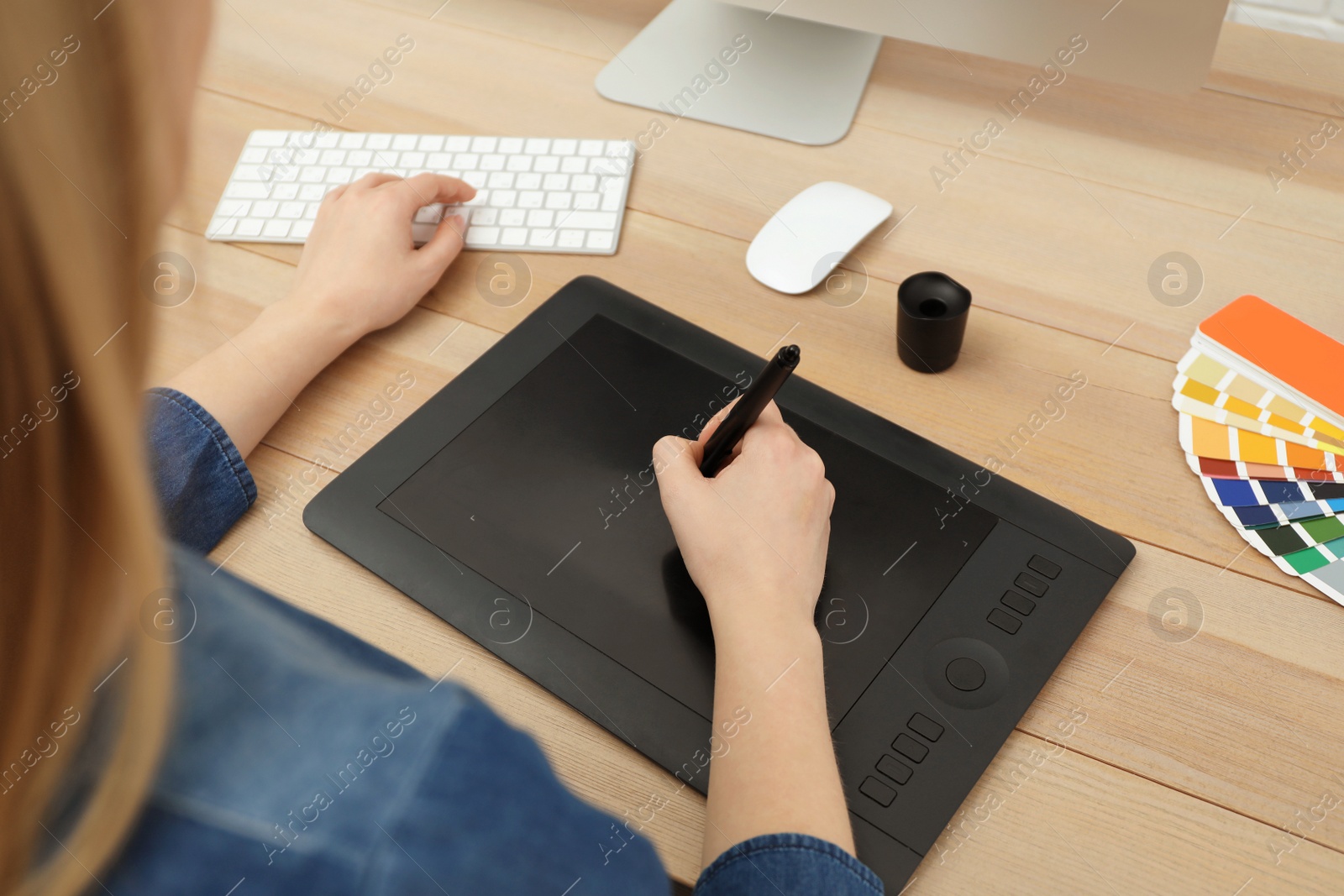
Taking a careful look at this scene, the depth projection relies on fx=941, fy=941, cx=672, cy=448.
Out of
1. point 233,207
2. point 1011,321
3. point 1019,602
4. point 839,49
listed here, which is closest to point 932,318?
point 1011,321

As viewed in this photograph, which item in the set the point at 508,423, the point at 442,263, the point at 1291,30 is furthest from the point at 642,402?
the point at 1291,30

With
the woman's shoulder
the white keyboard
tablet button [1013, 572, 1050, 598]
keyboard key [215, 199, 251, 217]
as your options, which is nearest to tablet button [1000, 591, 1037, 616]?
tablet button [1013, 572, 1050, 598]

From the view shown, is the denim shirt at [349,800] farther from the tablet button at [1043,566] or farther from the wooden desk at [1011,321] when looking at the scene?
the tablet button at [1043,566]

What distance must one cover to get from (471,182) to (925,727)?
65 cm

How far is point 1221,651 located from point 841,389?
31 cm

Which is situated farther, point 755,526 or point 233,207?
point 233,207

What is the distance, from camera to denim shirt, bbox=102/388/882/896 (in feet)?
1.31

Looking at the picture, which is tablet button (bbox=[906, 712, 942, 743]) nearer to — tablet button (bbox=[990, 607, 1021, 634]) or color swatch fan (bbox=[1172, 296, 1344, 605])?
tablet button (bbox=[990, 607, 1021, 634])

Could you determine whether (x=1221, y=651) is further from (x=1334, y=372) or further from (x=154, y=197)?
(x=154, y=197)

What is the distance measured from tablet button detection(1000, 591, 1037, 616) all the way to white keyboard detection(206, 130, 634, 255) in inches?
18.0

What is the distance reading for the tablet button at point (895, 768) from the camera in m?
0.55

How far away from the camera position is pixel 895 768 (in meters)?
0.56

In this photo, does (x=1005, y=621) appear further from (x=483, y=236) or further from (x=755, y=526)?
(x=483, y=236)

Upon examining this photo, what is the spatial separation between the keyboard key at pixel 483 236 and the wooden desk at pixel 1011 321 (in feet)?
0.13
